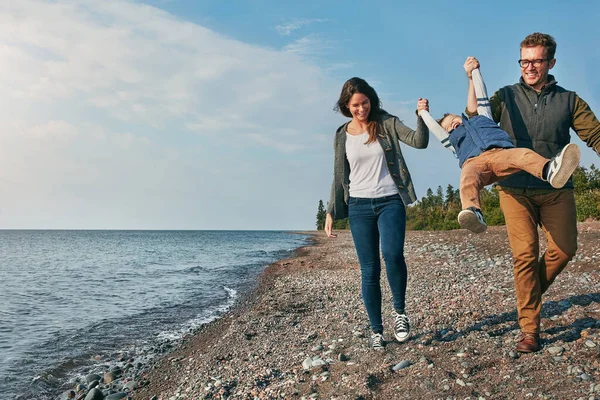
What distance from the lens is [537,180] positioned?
424 cm

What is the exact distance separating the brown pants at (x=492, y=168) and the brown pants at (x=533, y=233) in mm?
437

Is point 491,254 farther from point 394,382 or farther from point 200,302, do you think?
point 394,382

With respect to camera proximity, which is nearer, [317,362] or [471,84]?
[471,84]

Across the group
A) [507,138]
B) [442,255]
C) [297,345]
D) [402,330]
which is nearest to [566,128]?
[507,138]

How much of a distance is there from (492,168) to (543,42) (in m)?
1.28

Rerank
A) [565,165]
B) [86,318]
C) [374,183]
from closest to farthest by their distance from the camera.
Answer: [565,165]
[374,183]
[86,318]

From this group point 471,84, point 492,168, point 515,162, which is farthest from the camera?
point 471,84

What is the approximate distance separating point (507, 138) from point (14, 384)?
7104 millimetres

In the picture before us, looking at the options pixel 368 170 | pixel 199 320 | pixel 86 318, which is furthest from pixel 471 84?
pixel 86 318

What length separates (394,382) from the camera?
13.4 feet

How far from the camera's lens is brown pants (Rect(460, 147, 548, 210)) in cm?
382

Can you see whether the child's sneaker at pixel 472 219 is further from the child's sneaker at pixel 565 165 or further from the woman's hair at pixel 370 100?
the woman's hair at pixel 370 100

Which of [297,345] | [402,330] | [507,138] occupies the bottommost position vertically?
[297,345]

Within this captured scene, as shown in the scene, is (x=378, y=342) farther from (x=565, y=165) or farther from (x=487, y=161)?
(x=565, y=165)
